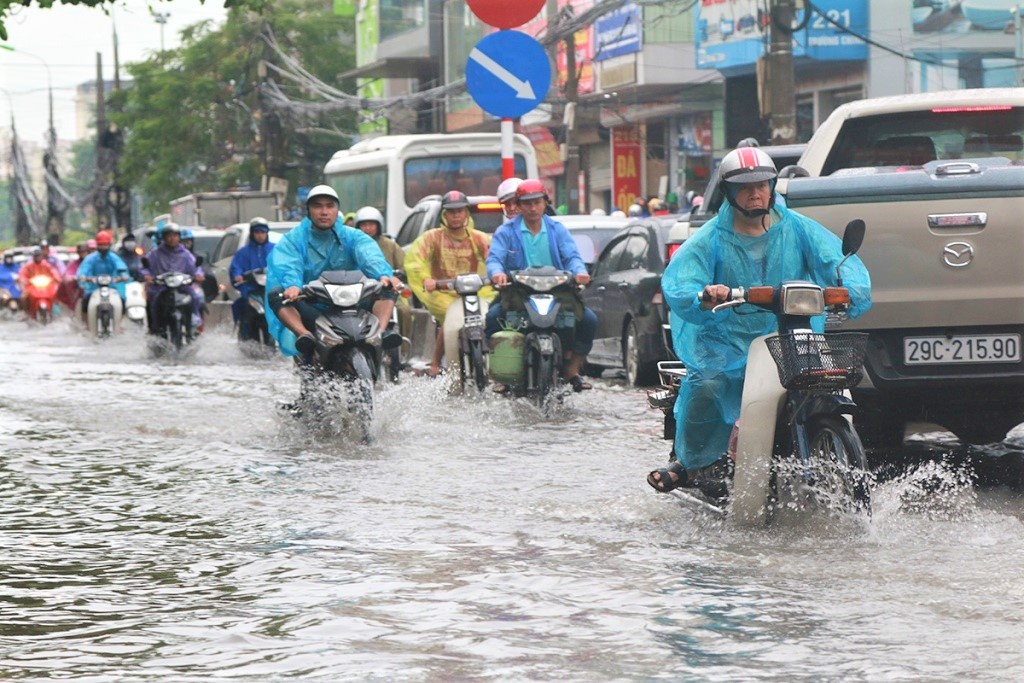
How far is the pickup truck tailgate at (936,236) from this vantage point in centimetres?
852

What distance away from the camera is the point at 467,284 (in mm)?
14062

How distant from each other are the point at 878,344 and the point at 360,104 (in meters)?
36.9

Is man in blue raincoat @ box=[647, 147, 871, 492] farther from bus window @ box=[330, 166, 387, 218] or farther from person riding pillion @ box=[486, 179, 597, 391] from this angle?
bus window @ box=[330, 166, 387, 218]

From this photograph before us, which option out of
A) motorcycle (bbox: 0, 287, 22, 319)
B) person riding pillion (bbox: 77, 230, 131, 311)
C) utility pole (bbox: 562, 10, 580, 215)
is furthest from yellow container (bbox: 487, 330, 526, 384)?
motorcycle (bbox: 0, 287, 22, 319)

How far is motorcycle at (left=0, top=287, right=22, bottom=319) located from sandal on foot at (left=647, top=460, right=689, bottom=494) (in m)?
39.8

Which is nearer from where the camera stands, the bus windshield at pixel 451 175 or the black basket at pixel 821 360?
the black basket at pixel 821 360

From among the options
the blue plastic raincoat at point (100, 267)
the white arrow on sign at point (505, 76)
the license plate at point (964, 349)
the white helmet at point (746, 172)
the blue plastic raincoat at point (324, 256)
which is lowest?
the license plate at point (964, 349)

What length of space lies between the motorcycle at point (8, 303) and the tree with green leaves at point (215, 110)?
763 inches

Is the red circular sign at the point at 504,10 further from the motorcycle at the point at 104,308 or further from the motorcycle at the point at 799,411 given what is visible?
the motorcycle at the point at 104,308

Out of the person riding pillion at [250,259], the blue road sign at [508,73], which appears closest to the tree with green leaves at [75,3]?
the blue road sign at [508,73]

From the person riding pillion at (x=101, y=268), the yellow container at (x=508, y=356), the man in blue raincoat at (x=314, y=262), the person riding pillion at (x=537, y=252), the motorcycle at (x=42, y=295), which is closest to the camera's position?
the man in blue raincoat at (x=314, y=262)

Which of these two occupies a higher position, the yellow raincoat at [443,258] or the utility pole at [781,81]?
the utility pole at [781,81]

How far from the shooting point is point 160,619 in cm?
621

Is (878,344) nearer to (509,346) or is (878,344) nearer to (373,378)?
(373,378)
